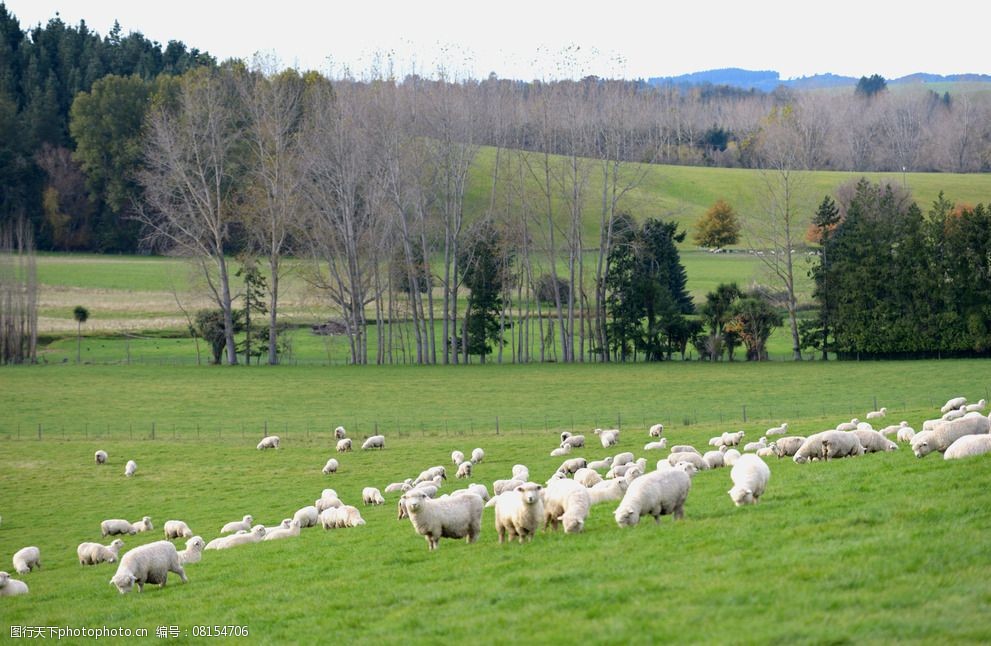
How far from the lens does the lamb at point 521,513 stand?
1636 centimetres

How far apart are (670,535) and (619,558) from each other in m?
1.26

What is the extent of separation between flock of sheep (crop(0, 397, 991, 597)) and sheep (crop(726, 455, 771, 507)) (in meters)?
0.02

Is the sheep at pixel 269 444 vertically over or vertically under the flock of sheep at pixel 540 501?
under

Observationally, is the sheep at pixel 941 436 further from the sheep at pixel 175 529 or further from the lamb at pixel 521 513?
the sheep at pixel 175 529

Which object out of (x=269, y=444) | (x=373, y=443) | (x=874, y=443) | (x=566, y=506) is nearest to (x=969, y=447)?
(x=874, y=443)

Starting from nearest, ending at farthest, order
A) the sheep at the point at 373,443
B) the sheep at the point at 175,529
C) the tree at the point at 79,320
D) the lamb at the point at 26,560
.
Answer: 1. the lamb at the point at 26,560
2. the sheep at the point at 175,529
3. the sheep at the point at 373,443
4. the tree at the point at 79,320

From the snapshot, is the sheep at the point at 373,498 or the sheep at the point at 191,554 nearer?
the sheep at the point at 191,554

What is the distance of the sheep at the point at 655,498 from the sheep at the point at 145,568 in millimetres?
7174

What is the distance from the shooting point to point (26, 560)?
878 inches

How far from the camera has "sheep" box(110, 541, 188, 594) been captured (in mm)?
17297

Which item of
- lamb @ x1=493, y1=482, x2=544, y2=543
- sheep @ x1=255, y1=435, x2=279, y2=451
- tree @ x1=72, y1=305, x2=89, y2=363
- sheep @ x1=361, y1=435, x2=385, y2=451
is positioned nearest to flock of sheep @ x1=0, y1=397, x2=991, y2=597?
lamb @ x1=493, y1=482, x2=544, y2=543

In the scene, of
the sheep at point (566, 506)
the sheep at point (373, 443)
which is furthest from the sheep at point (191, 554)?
the sheep at point (373, 443)

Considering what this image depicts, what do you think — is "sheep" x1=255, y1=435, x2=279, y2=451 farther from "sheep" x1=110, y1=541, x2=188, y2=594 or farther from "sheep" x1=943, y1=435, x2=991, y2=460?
"sheep" x1=943, y1=435, x2=991, y2=460

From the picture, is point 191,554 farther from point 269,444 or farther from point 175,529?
point 269,444
